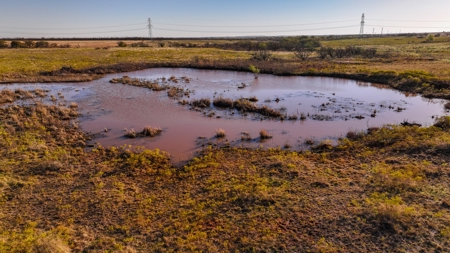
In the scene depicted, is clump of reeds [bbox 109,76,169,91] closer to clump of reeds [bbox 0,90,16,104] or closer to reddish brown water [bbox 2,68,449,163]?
reddish brown water [bbox 2,68,449,163]

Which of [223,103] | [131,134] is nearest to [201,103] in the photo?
[223,103]

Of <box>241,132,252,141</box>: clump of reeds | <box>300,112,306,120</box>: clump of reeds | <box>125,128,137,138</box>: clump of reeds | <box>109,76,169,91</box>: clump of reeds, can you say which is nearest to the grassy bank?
<box>125,128,137,138</box>: clump of reeds

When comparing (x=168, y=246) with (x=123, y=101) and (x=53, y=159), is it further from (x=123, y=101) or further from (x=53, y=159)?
(x=123, y=101)

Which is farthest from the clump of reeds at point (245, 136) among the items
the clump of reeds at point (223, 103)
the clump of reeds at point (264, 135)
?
the clump of reeds at point (223, 103)

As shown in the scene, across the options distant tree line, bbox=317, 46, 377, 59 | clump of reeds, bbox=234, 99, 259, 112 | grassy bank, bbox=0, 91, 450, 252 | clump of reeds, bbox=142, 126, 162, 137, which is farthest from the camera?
distant tree line, bbox=317, 46, 377, 59

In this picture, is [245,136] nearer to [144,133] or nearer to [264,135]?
[264,135]

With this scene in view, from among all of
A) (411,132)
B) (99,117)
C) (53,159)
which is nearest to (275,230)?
(53,159)

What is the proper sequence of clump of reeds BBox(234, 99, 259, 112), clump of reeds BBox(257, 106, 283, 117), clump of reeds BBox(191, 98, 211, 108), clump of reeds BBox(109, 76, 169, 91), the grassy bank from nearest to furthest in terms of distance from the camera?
the grassy bank → clump of reeds BBox(257, 106, 283, 117) → clump of reeds BBox(234, 99, 259, 112) → clump of reeds BBox(191, 98, 211, 108) → clump of reeds BBox(109, 76, 169, 91)
